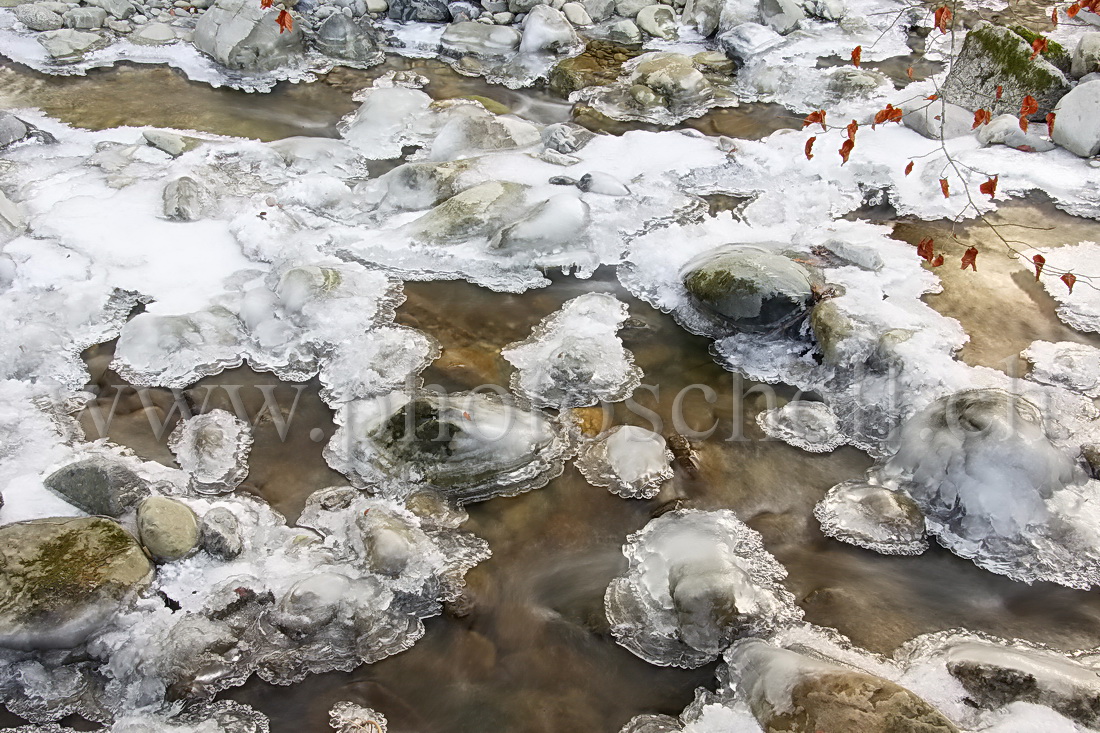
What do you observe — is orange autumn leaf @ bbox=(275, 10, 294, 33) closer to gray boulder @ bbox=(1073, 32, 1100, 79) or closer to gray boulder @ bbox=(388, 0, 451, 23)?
gray boulder @ bbox=(388, 0, 451, 23)

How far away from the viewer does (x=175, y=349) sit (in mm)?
4836

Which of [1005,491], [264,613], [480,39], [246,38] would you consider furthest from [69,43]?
[1005,491]

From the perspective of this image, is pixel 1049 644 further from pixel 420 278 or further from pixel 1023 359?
pixel 420 278

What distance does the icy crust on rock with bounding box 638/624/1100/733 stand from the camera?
2.94 metres

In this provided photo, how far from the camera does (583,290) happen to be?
17.8ft

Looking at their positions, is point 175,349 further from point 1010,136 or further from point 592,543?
point 1010,136

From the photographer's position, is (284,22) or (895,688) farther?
(284,22)

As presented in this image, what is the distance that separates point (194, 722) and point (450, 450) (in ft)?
5.42

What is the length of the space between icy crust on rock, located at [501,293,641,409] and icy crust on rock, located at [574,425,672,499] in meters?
0.34

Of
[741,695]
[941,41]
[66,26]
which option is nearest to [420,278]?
[741,695]

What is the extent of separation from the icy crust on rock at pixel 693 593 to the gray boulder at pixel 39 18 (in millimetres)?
8750

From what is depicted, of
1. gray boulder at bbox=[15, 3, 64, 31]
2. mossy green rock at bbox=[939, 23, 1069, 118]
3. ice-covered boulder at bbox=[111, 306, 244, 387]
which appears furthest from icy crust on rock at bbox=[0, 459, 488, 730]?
gray boulder at bbox=[15, 3, 64, 31]

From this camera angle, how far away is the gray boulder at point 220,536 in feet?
12.2

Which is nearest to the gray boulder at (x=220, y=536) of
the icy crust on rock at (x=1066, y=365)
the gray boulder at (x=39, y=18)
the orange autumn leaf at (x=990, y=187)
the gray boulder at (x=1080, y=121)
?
the icy crust on rock at (x=1066, y=365)
